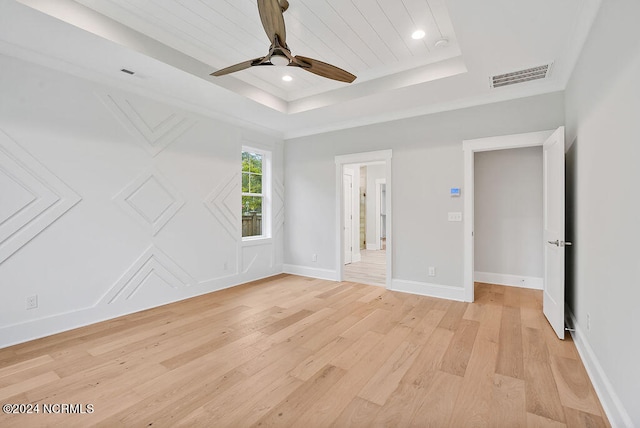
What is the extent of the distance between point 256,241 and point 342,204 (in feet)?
5.45

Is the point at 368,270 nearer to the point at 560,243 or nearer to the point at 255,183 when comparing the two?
the point at 255,183

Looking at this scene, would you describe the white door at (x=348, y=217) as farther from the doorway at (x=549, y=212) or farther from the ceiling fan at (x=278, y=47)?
the ceiling fan at (x=278, y=47)

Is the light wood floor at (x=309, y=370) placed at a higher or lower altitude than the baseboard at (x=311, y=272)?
lower

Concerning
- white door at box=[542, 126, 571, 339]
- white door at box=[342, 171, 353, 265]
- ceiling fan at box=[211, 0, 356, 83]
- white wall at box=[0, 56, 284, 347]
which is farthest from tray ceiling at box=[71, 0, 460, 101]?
white door at box=[342, 171, 353, 265]

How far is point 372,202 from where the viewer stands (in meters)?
9.32

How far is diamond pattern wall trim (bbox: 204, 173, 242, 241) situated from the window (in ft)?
1.03

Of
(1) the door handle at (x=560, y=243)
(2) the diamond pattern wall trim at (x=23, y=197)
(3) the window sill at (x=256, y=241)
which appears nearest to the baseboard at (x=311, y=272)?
(3) the window sill at (x=256, y=241)

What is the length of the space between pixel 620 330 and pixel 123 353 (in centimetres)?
362

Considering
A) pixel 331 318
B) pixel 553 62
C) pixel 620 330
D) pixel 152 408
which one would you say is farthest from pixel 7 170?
pixel 553 62

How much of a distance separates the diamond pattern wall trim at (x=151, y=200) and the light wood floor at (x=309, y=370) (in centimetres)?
116

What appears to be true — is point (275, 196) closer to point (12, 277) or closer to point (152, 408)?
point (12, 277)

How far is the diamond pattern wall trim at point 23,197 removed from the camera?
2.72 meters

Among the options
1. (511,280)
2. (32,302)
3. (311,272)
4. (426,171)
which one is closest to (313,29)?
(426,171)

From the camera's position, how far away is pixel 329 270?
209 inches
